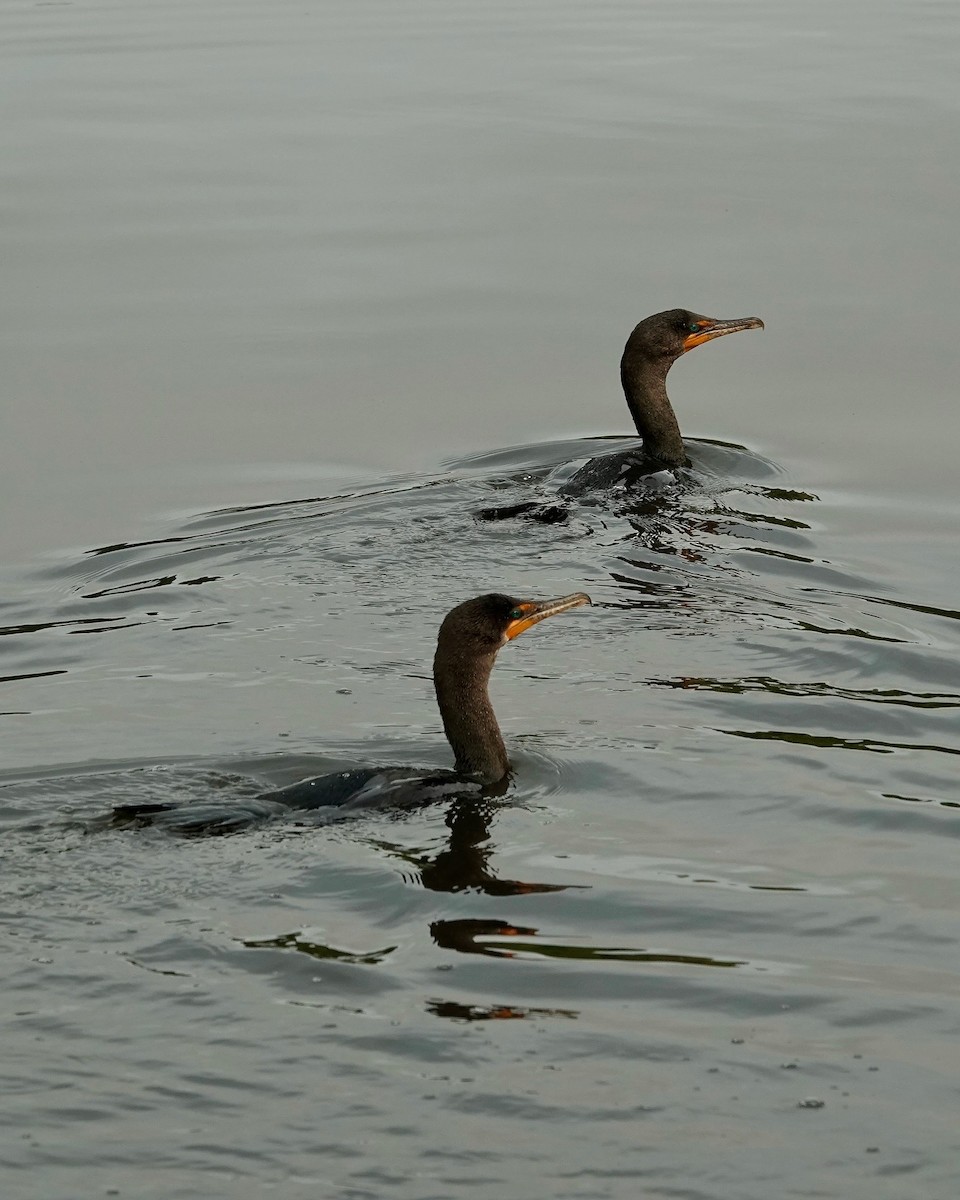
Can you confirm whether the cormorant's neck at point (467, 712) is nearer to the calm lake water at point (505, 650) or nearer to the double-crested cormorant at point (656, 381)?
the calm lake water at point (505, 650)

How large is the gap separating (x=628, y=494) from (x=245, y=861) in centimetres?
568

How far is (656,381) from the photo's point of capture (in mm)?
12797

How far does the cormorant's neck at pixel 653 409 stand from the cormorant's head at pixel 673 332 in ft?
0.23

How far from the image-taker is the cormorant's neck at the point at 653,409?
1266cm

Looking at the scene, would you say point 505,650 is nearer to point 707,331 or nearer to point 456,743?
point 456,743

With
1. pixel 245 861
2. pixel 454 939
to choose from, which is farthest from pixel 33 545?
pixel 454 939

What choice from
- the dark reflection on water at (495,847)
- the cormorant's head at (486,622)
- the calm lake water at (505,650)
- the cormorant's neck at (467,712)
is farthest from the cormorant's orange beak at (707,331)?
the cormorant's neck at (467,712)

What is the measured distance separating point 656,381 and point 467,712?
17.8ft

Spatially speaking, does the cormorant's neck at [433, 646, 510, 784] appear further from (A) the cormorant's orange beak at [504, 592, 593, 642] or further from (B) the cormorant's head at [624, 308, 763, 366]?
(B) the cormorant's head at [624, 308, 763, 366]

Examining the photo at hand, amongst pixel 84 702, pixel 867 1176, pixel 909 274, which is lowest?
pixel 867 1176

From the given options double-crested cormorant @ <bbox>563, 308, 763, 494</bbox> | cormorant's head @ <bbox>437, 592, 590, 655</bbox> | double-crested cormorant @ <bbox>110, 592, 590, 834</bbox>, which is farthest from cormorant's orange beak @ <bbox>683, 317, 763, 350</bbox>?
cormorant's head @ <bbox>437, 592, 590, 655</bbox>

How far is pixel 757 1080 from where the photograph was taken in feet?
17.9

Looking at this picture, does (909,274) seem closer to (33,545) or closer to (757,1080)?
(33,545)

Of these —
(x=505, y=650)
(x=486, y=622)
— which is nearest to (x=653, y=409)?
(x=505, y=650)
